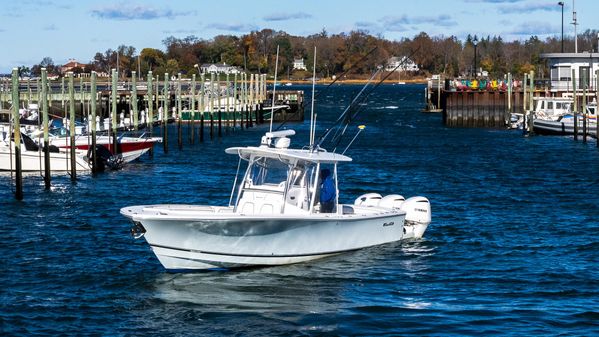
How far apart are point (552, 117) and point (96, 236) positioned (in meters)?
52.8

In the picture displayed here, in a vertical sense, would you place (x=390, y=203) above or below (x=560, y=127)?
below

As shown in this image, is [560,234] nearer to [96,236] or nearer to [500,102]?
[96,236]

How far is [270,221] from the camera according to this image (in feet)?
80.3

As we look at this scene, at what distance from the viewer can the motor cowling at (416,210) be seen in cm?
2972

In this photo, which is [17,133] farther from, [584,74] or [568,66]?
[568,66]

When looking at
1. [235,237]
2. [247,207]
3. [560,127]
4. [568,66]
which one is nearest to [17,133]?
[247,207]

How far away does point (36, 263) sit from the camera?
27.9 metres

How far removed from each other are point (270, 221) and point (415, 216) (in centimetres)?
651

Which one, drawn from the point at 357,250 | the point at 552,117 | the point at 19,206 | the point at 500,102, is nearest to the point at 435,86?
the point at 500,102

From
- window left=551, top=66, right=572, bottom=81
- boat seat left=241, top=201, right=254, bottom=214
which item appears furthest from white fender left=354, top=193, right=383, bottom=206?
window left=551, top=66, right=572, bottom=81

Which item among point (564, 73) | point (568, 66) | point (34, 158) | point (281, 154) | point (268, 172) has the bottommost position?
point (34, 158)

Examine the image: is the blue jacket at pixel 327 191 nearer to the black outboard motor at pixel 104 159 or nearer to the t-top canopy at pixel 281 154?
the t-top canopy at pixel 281 154

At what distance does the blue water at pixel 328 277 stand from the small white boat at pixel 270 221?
1.39 feet

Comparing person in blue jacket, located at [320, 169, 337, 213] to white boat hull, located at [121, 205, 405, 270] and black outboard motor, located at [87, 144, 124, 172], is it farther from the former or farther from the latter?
black outboard motor, located at [87, 144, 124, 172]
